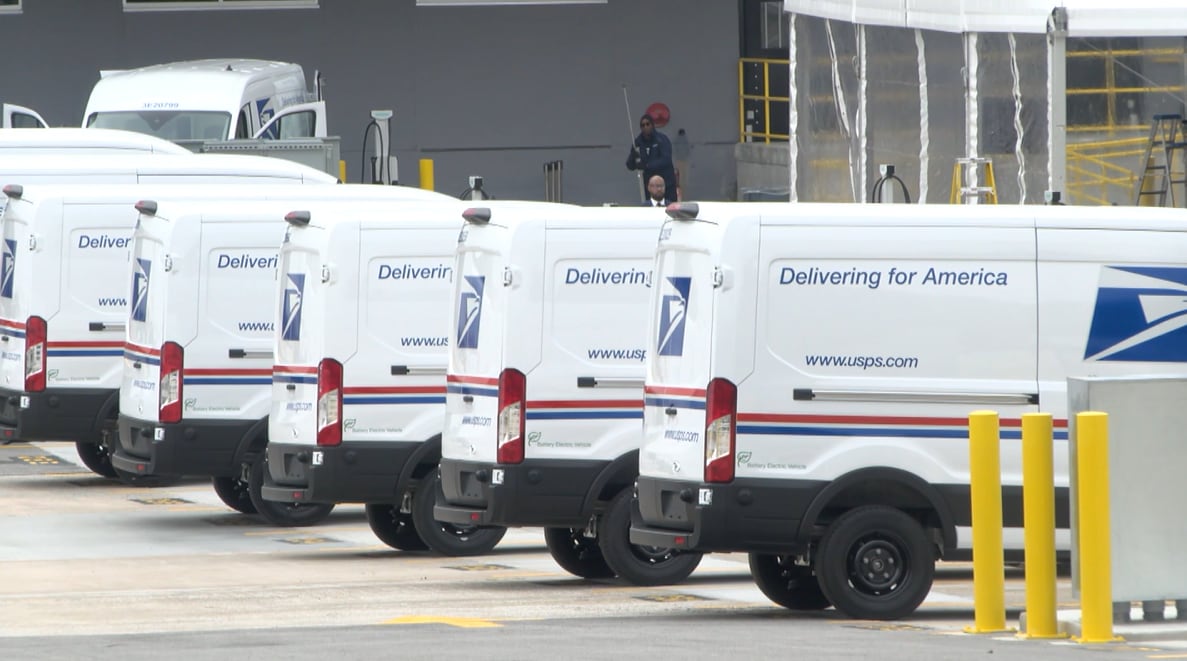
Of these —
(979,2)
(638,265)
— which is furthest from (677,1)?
(638,265)

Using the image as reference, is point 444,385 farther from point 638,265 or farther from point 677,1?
point 677,1

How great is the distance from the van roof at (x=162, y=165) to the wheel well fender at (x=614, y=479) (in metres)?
8.65

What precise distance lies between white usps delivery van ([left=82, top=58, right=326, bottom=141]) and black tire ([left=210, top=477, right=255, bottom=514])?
10.7 metres

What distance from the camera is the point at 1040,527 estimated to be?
1073cm

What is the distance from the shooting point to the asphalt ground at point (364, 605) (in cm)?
1044

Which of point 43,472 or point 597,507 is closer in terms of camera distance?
point 597,507

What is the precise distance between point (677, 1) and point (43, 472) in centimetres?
2099

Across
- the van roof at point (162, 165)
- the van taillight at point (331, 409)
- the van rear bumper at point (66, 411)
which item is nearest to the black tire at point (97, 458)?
the van rear bumper at point (66, 411)

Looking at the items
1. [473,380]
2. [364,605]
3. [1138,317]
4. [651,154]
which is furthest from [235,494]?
[651,154]

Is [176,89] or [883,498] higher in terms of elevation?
[176,89]

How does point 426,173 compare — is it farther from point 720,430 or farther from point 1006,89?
point 720,430

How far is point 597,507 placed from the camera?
13.6m

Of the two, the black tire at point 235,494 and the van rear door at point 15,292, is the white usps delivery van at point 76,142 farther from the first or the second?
the black tire at point 235,494

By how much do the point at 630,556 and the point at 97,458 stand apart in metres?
8.60
